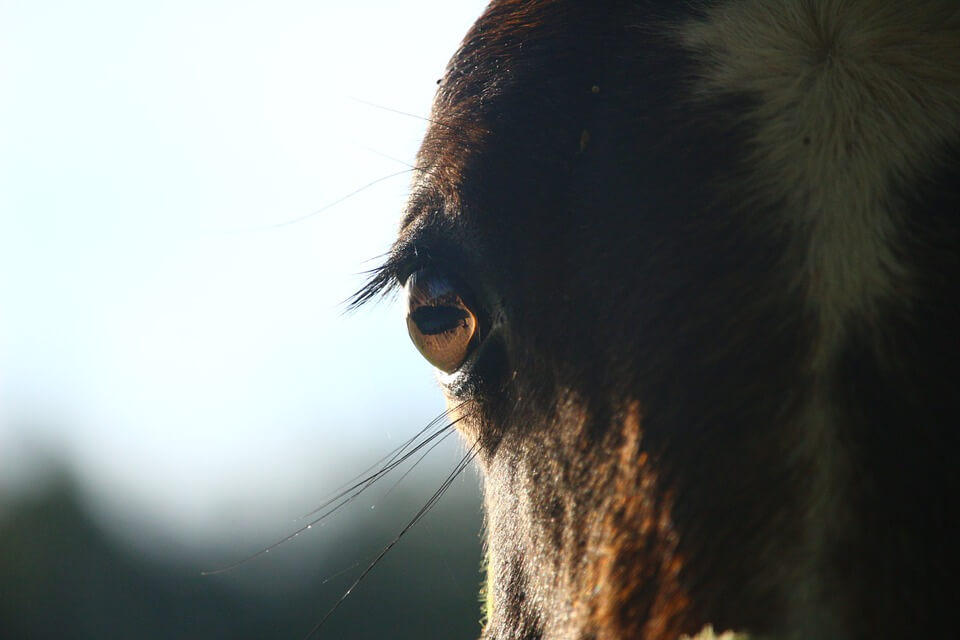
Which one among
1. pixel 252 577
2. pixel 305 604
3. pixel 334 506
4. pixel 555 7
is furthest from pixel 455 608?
pixel 555 7

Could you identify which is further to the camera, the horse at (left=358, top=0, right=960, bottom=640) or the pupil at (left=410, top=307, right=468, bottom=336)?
the pupil at (left=410, top=307, right=468, bottom=336)

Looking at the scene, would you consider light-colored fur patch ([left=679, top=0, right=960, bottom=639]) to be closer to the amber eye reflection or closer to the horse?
the horse

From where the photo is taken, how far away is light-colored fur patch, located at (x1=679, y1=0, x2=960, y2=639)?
1181 millimetres

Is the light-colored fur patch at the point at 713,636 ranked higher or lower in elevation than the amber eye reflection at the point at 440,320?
lower

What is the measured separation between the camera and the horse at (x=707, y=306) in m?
1.15

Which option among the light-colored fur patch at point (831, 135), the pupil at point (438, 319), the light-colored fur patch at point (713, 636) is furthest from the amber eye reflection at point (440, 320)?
the light-colored fur patch at point (713, 636)

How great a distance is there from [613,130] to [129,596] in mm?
20618

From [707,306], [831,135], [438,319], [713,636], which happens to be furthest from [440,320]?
[713,636]

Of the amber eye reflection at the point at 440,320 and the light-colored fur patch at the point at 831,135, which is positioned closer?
the light-colored fur patch at the point at 831,135

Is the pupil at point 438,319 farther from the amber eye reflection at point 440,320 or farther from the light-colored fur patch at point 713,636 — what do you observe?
the light-colored fur patch at point 713,636

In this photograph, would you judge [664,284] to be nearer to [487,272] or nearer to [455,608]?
[487,272]

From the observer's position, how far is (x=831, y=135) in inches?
55.4

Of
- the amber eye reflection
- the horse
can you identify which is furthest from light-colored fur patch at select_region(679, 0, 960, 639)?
the amber eye reflection

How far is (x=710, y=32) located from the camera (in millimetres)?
1633
